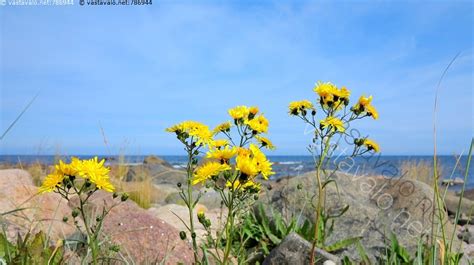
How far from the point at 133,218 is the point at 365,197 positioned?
2730 mm

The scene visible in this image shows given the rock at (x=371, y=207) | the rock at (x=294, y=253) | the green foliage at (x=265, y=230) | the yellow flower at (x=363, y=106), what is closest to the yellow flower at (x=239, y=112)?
the yellow flower at (x=363, y=106)

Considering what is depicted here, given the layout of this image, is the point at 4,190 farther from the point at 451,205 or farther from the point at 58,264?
the point at 451,205

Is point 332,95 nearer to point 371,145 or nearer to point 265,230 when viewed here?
point 371,145

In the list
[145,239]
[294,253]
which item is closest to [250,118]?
[294,253]

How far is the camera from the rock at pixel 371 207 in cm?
459

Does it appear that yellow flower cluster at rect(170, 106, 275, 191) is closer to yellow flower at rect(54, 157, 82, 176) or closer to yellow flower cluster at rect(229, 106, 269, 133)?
yellow flower cluster at rect(229, 106, 269, 133)

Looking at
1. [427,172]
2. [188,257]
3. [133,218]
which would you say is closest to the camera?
[188,257]

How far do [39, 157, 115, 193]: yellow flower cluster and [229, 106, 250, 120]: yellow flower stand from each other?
0.74m

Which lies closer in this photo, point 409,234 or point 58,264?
point 58,264

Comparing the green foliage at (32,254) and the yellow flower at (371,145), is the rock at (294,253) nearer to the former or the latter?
the yellow flower at (371,145)

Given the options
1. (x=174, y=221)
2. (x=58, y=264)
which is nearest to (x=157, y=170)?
(x=174, y=221)

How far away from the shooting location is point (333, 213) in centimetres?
504

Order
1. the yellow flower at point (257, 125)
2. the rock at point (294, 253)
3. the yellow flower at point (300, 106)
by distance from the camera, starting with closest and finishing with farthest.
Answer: the yellow flower at point (257, 125) < the yellow flower at point (300, 106) < the rock at point (294, 253)

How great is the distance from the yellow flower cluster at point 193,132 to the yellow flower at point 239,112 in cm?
22
